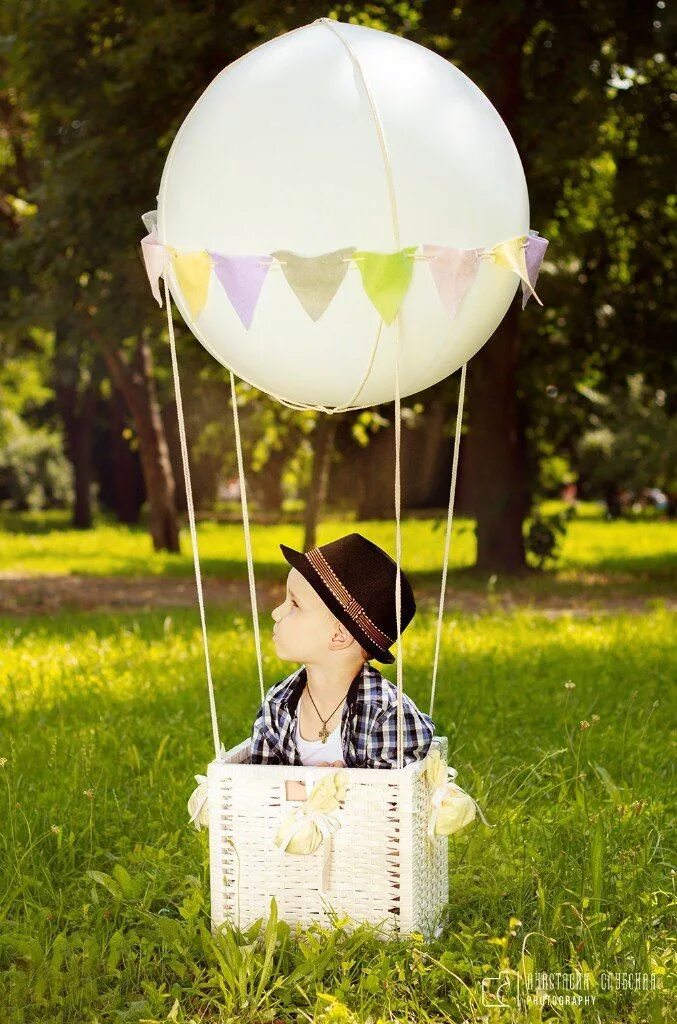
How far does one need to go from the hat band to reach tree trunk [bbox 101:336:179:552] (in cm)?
1301

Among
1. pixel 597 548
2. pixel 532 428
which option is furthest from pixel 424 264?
pixel 597 548

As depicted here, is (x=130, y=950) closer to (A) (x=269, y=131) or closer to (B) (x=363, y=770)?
(B) (x=363, y=770)

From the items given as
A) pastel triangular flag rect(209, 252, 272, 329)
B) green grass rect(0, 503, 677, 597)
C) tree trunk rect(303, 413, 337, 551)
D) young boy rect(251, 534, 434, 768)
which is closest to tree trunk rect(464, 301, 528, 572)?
green grass rect(0, 503, 677, 597)

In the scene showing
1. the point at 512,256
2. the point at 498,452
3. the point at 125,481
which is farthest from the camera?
the point at 125,481

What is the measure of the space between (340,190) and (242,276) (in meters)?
0.33

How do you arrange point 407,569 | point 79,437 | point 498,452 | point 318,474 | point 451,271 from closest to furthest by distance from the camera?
point 451,271, point 498,452, point 318,474, point 407,569, point 79,437

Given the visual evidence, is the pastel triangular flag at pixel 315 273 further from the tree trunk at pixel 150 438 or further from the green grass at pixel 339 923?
the tree trunk at pixel 150 438

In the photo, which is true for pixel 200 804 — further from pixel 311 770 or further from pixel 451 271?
pixel 451 271

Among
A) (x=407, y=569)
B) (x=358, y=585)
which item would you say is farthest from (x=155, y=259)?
(x=407, y=569)

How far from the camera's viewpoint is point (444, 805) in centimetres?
358

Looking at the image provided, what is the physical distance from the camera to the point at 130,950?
3.49 meters

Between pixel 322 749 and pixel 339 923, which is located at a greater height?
pixel 322 749

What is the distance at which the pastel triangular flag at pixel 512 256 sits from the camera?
133 inches

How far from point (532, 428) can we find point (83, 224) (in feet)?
17.8
